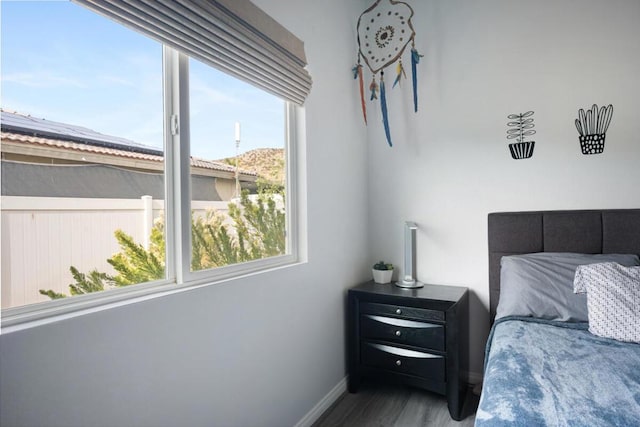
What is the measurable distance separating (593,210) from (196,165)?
231 cm

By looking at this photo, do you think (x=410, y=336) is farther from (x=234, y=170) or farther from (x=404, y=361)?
(x=234, y=170)

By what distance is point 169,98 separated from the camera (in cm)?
145

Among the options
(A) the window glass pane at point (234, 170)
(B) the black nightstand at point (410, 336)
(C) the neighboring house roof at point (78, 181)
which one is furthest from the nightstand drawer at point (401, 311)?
(C) the neighboring house roof at point (78, 181)

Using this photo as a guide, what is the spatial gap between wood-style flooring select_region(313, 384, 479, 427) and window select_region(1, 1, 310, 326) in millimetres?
1158

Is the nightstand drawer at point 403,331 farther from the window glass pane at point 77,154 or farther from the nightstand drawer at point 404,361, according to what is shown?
the window glass pane at point 77,154

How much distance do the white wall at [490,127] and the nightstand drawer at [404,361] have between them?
1.69 feet

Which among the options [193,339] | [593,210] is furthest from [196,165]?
[593,210]

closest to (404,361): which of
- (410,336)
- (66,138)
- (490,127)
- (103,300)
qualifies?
(410,336)

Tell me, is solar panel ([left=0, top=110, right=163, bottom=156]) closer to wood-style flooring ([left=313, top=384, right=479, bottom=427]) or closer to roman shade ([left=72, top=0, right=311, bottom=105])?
roman shade ([left=72, top=0, right=311, bottom=105])

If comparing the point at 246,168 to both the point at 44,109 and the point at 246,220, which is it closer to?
the point at 246,220

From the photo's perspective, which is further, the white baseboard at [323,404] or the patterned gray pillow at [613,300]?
the white baseboard at [323,404]

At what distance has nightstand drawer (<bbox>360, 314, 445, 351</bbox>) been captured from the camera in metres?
2.24

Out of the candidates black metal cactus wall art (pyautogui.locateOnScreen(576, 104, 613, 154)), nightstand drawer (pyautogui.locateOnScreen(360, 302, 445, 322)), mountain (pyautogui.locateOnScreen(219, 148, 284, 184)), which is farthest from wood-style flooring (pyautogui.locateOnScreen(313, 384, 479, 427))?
black metal cactus wall art (pyautogui.locateOnScreen(576, 104, 613, 154))

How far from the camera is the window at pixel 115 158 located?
1.02m
